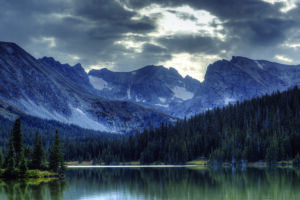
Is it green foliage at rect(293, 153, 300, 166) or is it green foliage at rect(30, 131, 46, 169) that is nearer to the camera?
green foliage at rect(30, 131, 46, 169)

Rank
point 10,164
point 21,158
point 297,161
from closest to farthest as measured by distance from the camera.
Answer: point 21,158, point 10,164, point 297,161

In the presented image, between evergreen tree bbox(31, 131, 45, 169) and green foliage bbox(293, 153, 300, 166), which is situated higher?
evergreen tree bbox(31, 131, 45, 169)

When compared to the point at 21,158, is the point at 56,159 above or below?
below

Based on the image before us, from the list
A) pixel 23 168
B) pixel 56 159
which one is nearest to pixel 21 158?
pixel 23 168

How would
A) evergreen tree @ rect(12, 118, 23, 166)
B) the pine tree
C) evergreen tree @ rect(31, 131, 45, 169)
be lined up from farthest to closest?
the pine tree → evergreen tree @ rect(31, 131, 45, 169) → evergreen tree @ rect(12, 118, 23, 166)

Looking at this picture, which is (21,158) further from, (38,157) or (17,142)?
(38,157)

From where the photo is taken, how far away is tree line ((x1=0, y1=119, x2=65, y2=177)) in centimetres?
9588

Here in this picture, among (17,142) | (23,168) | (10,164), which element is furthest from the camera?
(17,142)

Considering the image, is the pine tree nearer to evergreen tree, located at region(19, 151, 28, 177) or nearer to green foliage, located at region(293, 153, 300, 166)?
evergreen tree, located at region(19, 151, 28, 177)

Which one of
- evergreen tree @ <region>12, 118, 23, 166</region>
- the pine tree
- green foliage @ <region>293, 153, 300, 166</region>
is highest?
evergreen tree @ <region>12, 118, 23, 166</region>

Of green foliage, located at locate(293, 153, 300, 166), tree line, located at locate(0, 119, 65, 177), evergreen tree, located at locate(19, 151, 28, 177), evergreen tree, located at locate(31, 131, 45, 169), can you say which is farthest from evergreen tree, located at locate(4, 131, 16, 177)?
green foliage, located at locate(293, 153, 300, 166)

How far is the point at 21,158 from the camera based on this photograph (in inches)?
3782

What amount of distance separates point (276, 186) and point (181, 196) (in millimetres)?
19987

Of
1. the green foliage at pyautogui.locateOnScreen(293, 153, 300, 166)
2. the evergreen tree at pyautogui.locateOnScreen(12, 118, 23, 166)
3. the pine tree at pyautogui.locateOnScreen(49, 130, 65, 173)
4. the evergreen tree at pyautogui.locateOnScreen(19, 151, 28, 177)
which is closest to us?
the evergreen tree at pyautogui.locateOnScreen(19, 151, 28, 177)
